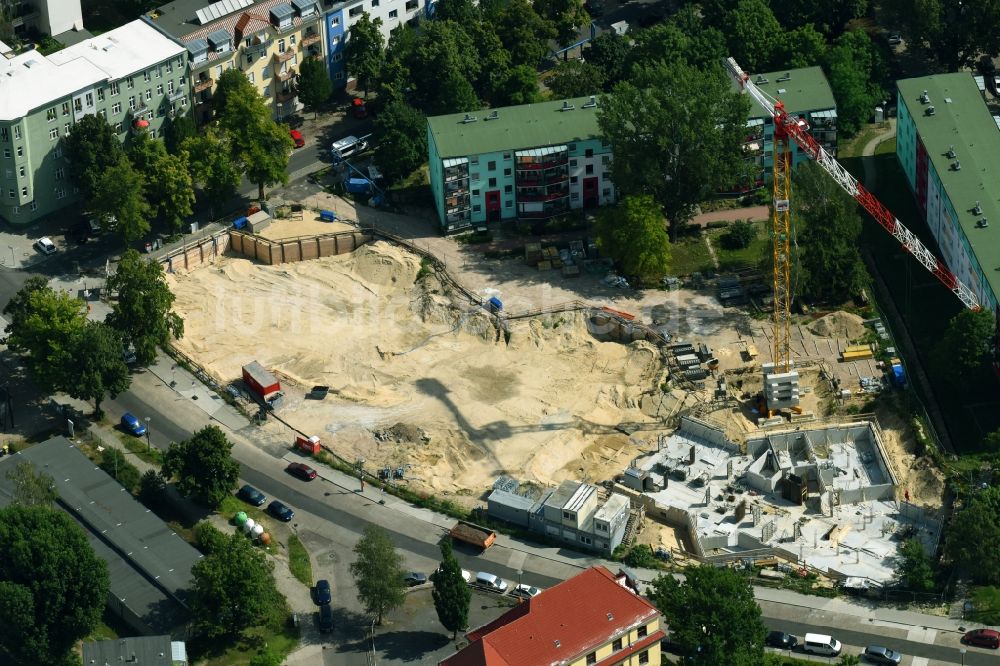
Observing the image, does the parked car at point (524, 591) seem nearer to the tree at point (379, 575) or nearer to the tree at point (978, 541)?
the tree at point (379, 575)

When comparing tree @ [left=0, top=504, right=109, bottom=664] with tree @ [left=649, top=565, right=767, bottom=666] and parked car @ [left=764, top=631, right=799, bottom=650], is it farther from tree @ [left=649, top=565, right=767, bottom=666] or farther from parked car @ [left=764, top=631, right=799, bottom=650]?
parked car @ [left=764, top=631, right=799, bottom=650]

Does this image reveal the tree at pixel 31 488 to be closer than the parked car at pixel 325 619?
No

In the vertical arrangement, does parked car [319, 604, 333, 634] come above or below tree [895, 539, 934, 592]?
below

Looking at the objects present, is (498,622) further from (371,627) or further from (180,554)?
(180,554)

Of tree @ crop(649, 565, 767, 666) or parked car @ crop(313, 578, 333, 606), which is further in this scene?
parked car @ crop(313, 578, 333, 606)

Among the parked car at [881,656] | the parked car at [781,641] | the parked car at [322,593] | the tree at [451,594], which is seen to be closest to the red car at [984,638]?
the parked car at [881,656]

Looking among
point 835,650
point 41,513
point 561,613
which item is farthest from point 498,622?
point 41,513

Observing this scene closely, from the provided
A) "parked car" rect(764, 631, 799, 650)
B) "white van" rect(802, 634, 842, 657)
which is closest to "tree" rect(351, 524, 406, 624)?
"parked car" rect(764, 631, 799, 650)

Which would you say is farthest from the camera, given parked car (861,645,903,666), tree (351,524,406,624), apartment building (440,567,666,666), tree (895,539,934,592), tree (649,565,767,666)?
tree (895,539,934,592)
